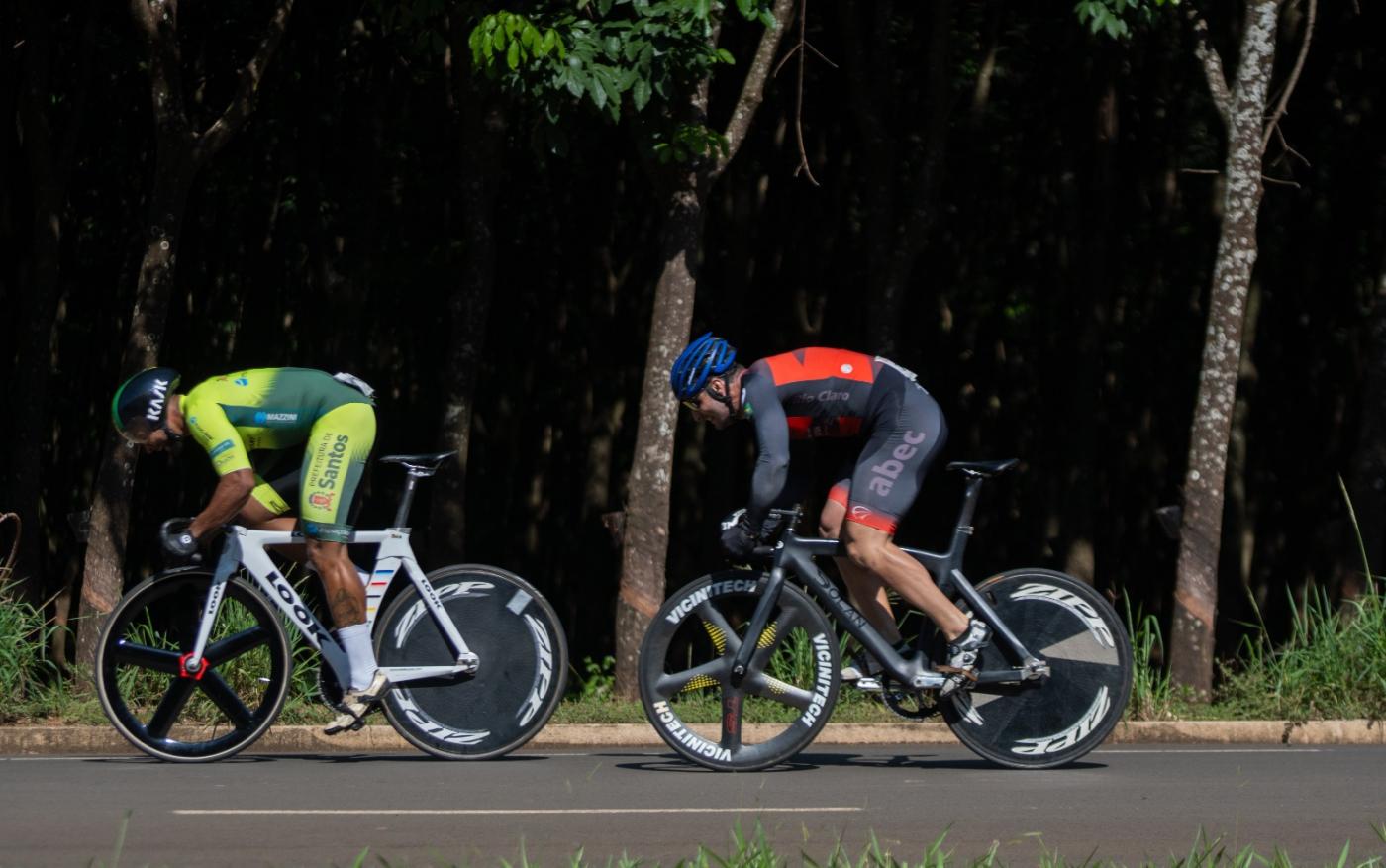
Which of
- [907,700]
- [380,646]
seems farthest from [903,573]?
[380,646]

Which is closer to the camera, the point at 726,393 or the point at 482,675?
the point at 726,393

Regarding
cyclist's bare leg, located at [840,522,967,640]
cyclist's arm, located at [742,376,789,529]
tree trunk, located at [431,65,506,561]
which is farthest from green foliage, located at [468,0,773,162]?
tree trunk, located at [431,65,506,561]

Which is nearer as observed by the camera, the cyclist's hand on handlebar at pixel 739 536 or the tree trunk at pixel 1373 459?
the cyclist's hand on handlebar at pixel 739 536

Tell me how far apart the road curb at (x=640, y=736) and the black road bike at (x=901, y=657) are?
174 cm

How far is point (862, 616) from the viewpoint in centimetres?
897

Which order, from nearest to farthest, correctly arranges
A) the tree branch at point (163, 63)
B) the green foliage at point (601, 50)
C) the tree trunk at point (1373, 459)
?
the green foliage at point (601, 50) < the tree branch at point (163, 63) < the tree trunk at point (1373, 459)

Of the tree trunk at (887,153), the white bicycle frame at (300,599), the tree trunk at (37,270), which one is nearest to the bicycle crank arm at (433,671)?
the white bicycle frame at (300,599)

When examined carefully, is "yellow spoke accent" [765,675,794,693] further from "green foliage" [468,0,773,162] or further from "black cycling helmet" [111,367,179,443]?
"green foliage" [468,0,773,162]

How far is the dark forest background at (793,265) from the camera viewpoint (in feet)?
53.2

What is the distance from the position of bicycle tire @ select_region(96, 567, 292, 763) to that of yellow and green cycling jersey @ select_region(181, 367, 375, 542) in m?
0.52

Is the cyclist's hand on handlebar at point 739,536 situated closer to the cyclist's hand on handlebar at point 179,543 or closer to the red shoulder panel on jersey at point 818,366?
the red shoulder panel on jersey at point 818,366

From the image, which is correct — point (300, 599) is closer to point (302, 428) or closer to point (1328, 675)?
point (302, 428)

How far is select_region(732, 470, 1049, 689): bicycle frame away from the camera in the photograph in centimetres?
879

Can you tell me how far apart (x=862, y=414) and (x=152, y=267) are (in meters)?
5.41
